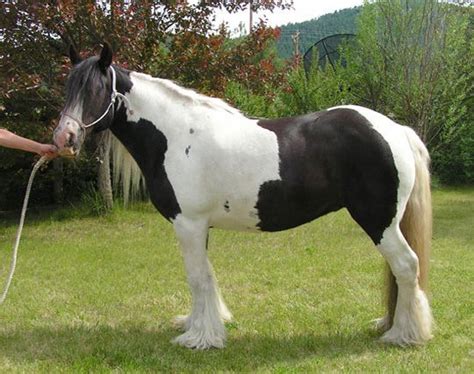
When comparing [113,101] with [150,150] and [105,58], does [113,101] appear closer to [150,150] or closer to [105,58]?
[105,58]

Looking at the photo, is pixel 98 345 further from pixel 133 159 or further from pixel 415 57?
pixel 415 57

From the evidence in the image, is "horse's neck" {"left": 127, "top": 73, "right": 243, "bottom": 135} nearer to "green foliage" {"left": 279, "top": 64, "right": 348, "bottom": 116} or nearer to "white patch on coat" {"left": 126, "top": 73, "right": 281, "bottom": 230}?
"white patch on coat" {"left": 126, "top": 73, "right": 281, "bottom": 230}

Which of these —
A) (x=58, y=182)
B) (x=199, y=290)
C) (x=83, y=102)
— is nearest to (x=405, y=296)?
(x=199, y=290)

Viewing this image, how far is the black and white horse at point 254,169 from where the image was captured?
316cm

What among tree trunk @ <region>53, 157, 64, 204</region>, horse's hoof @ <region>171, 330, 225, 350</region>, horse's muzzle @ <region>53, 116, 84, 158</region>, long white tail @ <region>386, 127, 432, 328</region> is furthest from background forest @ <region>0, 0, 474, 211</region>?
long white tail @ <region>386, 127, 432, 328</region>

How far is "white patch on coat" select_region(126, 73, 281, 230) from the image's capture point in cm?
321

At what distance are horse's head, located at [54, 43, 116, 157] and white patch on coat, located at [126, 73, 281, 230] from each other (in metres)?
0.25

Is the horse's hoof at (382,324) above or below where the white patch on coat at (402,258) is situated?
below

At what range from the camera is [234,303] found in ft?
14.3

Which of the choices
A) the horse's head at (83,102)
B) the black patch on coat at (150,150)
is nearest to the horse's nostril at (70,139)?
the horse's head at (83,102)

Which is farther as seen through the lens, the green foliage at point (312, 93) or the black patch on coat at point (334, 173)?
the green foliage at point (312, 93)

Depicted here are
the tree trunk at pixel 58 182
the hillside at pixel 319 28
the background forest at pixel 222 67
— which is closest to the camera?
the background forest at pixel 222 67

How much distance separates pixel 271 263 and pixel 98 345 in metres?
2.66

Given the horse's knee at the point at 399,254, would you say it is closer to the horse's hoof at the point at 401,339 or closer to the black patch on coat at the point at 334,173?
the black patch on coat at the point at 334,173
